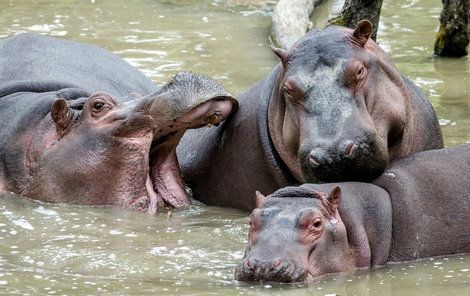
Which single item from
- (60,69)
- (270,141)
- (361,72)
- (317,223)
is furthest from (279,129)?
(60,69)

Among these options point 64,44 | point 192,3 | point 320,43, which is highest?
point 320,43

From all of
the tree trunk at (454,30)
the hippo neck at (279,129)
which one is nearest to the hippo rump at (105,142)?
the hippo neck at (279,129)

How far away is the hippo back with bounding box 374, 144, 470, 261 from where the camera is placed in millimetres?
6434

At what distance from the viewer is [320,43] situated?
7215mm

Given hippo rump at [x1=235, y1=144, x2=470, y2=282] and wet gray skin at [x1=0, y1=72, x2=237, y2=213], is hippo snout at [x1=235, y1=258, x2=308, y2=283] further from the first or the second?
wet gray skin at [x1=0, y1=72, x2=237, y2=213]

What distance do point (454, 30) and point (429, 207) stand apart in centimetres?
509

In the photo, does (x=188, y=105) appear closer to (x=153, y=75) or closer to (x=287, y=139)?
(x=287, y=139)

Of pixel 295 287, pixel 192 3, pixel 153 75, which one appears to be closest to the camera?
pixel 295 287

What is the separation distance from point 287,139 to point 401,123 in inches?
25.3

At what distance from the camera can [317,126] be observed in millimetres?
6812

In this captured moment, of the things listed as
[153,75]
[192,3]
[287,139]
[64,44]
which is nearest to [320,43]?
[287,139]

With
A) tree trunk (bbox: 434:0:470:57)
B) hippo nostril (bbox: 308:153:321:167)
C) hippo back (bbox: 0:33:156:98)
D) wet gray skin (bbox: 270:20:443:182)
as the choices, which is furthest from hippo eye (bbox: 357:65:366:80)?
tree trunk (bbox: 434:0:470:57)

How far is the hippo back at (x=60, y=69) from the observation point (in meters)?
8.68

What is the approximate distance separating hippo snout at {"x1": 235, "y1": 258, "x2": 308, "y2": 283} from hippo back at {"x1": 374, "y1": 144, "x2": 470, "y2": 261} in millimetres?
740
